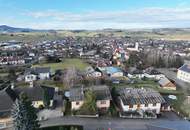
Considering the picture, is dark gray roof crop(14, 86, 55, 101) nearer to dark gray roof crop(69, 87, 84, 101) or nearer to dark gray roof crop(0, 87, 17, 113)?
dark gray roof crop(0, 87, 17, 113)

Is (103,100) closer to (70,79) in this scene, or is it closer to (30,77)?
(70,79)

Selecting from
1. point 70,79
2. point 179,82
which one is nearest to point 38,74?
point 70,79

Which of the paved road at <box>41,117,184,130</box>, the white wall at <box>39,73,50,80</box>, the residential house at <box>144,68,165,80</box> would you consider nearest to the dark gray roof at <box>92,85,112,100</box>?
the paved road at <box>41,117,184,130</box>

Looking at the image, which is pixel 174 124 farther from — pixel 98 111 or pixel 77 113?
pixel 77 113

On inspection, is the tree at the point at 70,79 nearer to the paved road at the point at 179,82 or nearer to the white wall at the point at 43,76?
the white wall at the point at 43,76

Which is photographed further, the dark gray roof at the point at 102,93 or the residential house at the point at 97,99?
the dark gray roof at the point at 102,93

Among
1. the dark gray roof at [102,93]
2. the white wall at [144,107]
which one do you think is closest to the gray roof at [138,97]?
the white wall at [144,107]
